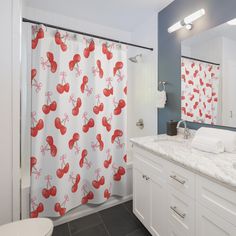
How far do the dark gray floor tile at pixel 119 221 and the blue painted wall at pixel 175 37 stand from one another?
1059mm

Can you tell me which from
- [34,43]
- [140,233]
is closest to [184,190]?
[140,233]

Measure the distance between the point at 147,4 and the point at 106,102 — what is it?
1252mm

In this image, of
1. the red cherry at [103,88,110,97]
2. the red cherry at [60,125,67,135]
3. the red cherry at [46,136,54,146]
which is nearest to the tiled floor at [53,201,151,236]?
the red cherry at [46,136,54,146]

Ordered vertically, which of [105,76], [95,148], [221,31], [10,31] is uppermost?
[221,31]

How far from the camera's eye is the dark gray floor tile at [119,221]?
1.56m

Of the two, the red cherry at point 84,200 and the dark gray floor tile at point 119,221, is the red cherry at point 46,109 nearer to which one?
the red cherry at point 84,200

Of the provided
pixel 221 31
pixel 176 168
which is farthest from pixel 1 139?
pixel 221 31

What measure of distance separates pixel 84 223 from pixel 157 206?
870mm

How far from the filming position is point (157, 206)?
4.18 feet

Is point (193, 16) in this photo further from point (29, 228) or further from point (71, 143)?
point (29, 228)

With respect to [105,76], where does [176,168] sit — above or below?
below

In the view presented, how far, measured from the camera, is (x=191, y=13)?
160 cm

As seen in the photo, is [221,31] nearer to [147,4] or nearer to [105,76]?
[147,4]

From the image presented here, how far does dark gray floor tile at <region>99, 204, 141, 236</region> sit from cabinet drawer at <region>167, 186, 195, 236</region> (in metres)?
0.63
